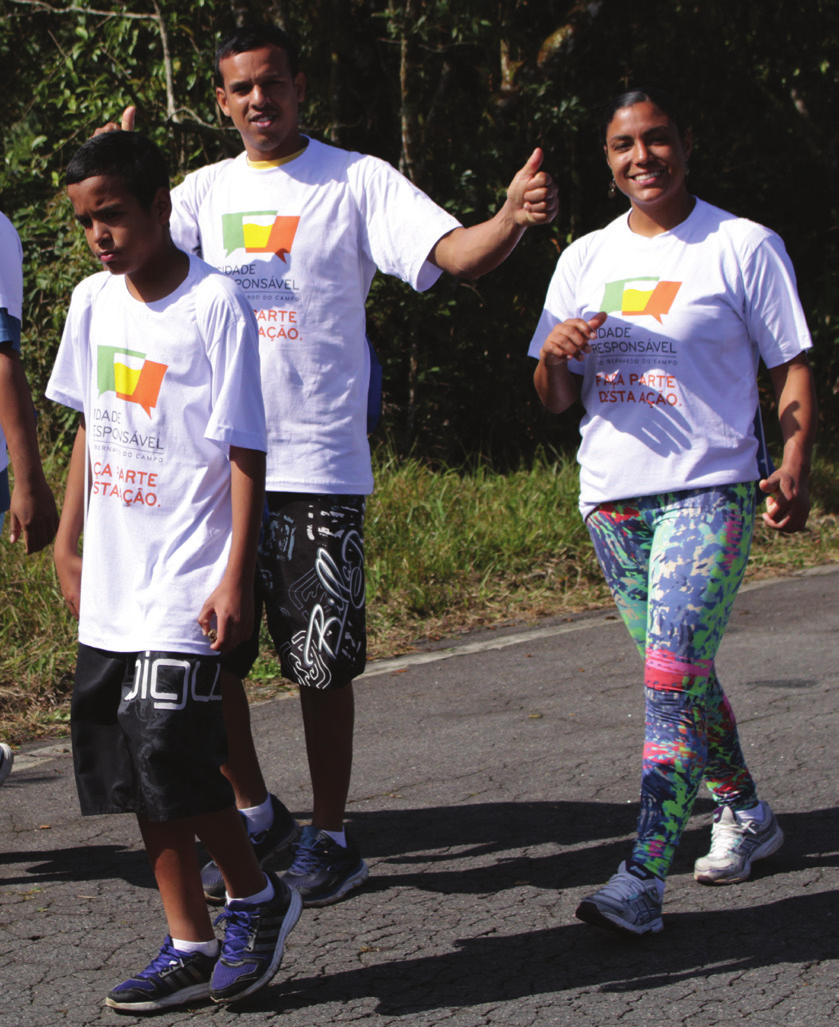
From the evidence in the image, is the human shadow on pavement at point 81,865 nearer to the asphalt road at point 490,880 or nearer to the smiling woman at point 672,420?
the asphalt road at point 490,880

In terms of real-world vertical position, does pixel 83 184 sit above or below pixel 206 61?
below

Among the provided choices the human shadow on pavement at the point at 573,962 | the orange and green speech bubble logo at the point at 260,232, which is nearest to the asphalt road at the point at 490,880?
the human shadow on pavement at the point at 573,962

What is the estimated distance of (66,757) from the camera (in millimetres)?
4961

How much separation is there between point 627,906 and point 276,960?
84 centimetres

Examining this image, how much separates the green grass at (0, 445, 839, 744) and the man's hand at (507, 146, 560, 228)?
118 inches

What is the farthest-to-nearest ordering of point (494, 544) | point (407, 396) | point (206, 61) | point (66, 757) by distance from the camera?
point (407, 396) → point (206, 61) → point (494, 544) → point (66, 757)

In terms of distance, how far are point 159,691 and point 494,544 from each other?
4.98 m

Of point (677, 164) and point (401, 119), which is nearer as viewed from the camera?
point (677, 164)

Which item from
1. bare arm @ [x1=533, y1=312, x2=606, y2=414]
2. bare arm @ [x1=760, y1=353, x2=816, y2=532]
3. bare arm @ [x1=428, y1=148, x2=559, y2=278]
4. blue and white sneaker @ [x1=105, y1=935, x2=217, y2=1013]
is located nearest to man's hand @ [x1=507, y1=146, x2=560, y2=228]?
bare arm @ [x1=428, y1=148, x2=559, y2=278]

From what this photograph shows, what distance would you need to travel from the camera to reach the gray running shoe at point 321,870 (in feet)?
12.0

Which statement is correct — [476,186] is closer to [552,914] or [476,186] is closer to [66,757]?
[66,757]

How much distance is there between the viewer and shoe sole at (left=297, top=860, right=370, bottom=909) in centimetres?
363

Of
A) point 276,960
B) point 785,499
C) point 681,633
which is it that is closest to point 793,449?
point 785,499

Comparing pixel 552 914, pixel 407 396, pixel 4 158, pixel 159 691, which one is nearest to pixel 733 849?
pixel 552 914
